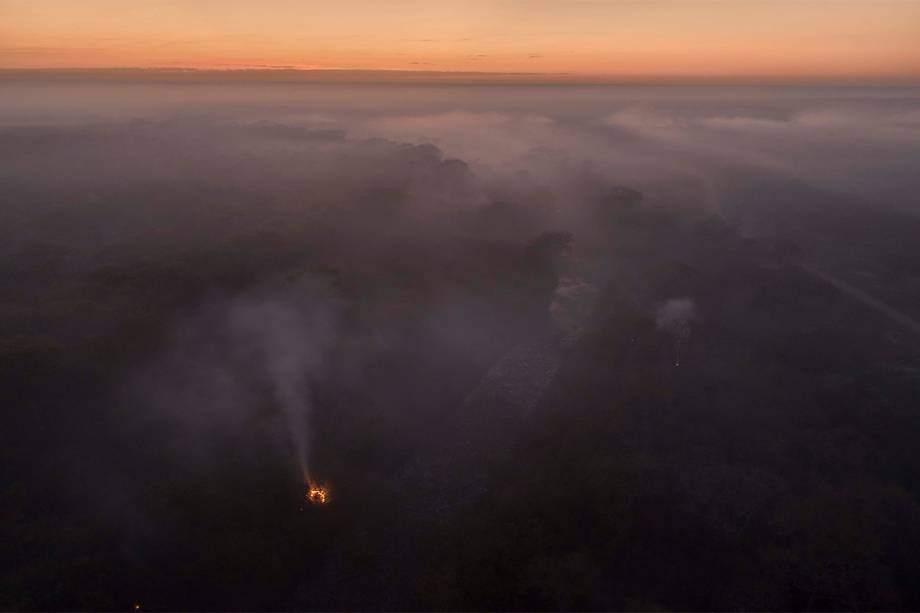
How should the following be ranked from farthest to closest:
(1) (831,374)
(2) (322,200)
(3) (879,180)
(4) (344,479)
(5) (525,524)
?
(3) (879,180), (2) (322,200), (1) (831,374), (4) (344,479), (5) (525,524)

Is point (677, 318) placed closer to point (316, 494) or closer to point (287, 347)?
point (287, 347)

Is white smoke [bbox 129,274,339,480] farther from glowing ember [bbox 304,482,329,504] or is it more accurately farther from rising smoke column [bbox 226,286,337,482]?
glowing ember [bbox 304,482,329,504]

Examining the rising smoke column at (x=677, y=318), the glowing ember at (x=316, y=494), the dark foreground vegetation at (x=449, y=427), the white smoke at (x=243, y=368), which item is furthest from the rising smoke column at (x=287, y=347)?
the rising smoke column at (x=677, y=318)

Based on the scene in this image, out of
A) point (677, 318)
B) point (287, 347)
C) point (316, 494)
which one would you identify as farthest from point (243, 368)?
point (677, 318)

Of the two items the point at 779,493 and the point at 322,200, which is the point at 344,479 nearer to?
the point at 779,493

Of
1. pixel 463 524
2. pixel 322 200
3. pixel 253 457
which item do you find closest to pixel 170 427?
pixel 253 457

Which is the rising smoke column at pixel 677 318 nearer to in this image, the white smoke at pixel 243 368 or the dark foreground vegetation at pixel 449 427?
the dark foreground vegetation at pixel 449 427
